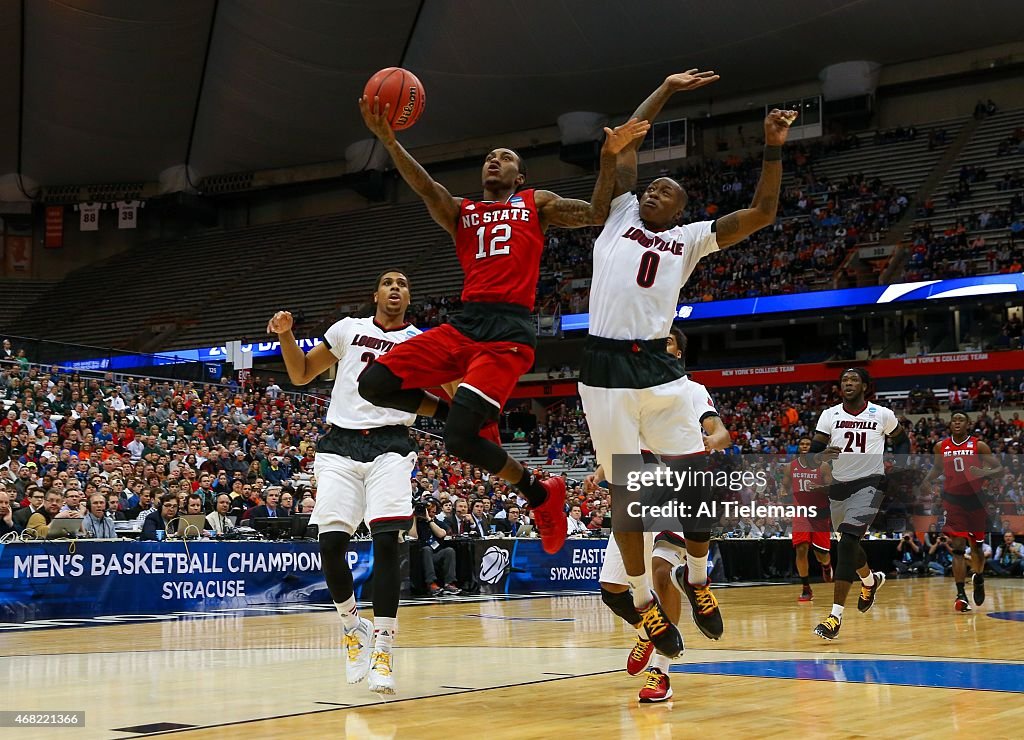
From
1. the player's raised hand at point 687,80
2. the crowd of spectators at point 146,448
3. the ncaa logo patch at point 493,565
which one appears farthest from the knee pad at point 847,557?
the crowd of spectators at point 146,448

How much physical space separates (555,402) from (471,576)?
2165 centimetres

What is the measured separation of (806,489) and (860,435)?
21.7 ft

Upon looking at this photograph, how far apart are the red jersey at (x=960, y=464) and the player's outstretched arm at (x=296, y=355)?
8.27 metres

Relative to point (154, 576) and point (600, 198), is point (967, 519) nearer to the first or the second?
point (600, 198)

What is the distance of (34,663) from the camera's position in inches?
312

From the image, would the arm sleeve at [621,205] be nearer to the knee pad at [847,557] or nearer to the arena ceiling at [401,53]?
the knee pad at [847,557]

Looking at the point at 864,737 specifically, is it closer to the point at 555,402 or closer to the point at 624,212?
the point at 624,212

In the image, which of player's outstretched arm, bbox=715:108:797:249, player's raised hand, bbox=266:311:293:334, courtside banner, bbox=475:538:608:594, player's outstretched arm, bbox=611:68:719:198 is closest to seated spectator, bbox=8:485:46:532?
courtside banner, bbox=475:538:608:594

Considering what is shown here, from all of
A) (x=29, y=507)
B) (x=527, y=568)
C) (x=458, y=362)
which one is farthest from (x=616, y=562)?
(x=527, y=568)

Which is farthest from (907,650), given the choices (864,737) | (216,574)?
(216,574)

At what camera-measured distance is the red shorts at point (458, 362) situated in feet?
19.2

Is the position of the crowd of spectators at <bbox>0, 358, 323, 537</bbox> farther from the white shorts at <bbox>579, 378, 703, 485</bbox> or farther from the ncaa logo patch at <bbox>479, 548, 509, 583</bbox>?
the white shorts at <bbox>579, 378, 703, 485</bbox>

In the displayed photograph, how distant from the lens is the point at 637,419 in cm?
600

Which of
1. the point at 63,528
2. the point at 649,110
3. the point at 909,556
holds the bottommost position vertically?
the point at 909,556
